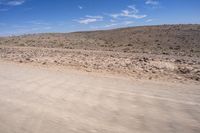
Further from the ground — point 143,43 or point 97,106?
point 143,43

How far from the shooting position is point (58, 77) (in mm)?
9125

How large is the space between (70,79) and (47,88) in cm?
142

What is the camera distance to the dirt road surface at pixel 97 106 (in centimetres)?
468

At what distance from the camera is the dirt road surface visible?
468 cm

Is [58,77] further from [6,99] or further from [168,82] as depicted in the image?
[168,82]

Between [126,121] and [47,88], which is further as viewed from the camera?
[47,88]

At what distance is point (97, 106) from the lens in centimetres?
577

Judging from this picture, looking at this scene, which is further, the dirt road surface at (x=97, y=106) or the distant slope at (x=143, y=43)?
the distant slope at (x=143, y=43)

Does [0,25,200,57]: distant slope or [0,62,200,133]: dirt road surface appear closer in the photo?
[0,62,200,133]: dirt road surface

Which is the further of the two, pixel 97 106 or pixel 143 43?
pixel 143 43

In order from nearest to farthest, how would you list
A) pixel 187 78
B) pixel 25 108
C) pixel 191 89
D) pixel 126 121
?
1. pixel 126 121
2. pixel 25 108
3. pixel 191 89
4. pixel 187 78

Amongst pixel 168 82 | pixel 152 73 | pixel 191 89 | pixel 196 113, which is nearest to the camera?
pixel 196 113

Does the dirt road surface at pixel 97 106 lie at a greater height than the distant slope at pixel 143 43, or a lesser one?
lesser

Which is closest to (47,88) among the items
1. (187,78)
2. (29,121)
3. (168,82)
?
(29,121)
